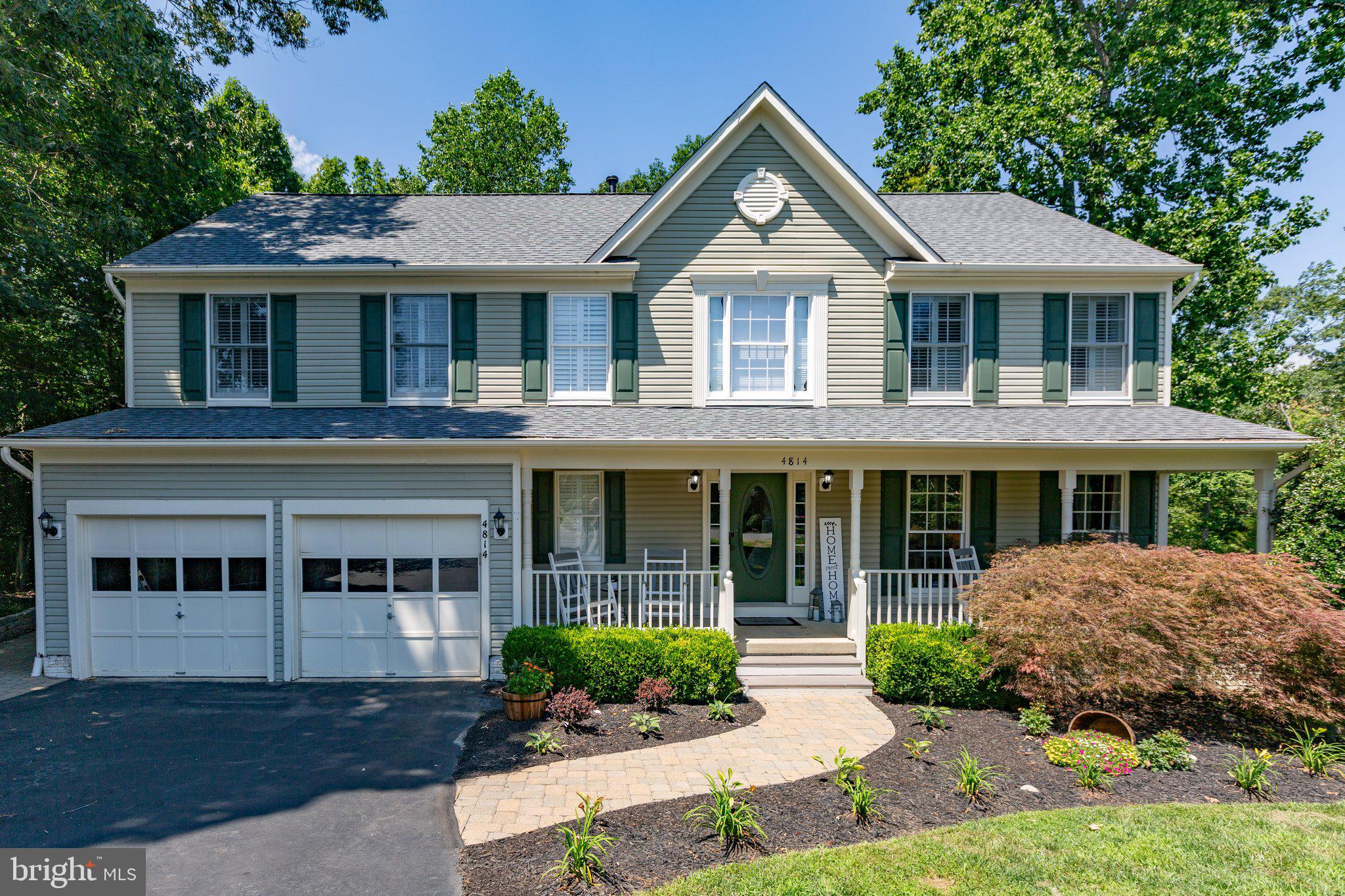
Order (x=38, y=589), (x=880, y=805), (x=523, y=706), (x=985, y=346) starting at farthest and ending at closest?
(x=985, y=346) < (x=38, y=589) < (x=523, y=706) < (x=880, y=805)

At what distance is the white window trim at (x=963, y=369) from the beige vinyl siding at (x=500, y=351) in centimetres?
672

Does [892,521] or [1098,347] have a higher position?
[1098,347]

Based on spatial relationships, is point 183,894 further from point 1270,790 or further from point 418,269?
point 1270,790

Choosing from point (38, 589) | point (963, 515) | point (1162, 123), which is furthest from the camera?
point (1162, 123)

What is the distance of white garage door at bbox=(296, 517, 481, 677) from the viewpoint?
30.0 ft

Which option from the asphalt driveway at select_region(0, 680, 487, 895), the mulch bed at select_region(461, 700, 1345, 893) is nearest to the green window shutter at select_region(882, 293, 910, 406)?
the mulch bed at select_region(461, 700, 1345, 893)

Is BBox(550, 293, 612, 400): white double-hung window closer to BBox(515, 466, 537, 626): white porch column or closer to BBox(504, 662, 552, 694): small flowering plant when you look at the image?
BBox(515, 466, 537, 626): white porch column

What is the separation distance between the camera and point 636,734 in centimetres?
734

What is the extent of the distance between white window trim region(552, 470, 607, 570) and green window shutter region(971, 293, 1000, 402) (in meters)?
6.66

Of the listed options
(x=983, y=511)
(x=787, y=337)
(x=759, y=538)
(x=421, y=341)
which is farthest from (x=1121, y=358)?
(x=421, y=341)

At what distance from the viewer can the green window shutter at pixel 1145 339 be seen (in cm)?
1084

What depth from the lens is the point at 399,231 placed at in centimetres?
1173

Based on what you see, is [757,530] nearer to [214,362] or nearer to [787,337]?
[787,337]

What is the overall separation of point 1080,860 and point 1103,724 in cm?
292
